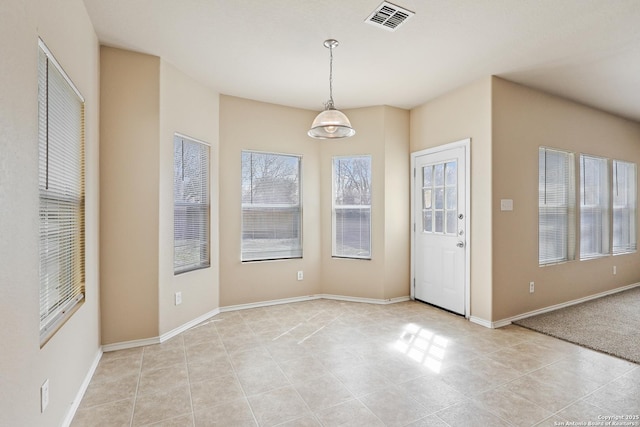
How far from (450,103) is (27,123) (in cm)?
410

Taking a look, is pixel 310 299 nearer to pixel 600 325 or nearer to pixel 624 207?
pixel 600 325

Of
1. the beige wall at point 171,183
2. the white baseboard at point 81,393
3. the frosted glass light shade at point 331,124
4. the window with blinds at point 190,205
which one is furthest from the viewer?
the window with blinds at point 190,205

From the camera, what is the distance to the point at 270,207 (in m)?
4.52

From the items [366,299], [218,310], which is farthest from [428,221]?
[218,310]

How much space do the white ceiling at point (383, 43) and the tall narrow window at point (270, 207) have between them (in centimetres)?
96

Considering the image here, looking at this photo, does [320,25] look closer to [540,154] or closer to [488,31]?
[488,31]

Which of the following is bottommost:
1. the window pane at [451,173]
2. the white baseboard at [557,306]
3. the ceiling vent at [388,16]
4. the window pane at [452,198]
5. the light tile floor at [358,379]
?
the light tile floor at [358,379]

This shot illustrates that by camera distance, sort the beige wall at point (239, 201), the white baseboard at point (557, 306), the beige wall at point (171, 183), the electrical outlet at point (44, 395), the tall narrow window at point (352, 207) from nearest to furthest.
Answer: the electrical outlet at point (44, 395), the beige wall at point (171, 183), the white baseboard at point (557, 306), the beige wall at point (239, 201), the tall narrow window at point (352, 207)

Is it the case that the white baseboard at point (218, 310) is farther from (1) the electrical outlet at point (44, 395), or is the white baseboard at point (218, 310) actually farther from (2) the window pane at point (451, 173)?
(2) the window pane at point (451, 173)

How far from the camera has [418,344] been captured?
10.3 ft

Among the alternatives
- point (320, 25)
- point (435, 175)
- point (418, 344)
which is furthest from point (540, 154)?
point (320, 25)

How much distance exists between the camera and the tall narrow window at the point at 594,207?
4.72 meters

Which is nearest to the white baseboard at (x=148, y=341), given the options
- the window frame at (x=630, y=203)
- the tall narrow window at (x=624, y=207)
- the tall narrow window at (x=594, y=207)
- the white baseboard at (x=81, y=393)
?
the white baseboard at (x=81, y=393)

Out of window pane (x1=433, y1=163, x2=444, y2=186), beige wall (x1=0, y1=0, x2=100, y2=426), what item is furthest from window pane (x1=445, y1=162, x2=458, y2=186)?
beige wall (x1=0, y1=0, x2=100, y2=426)
